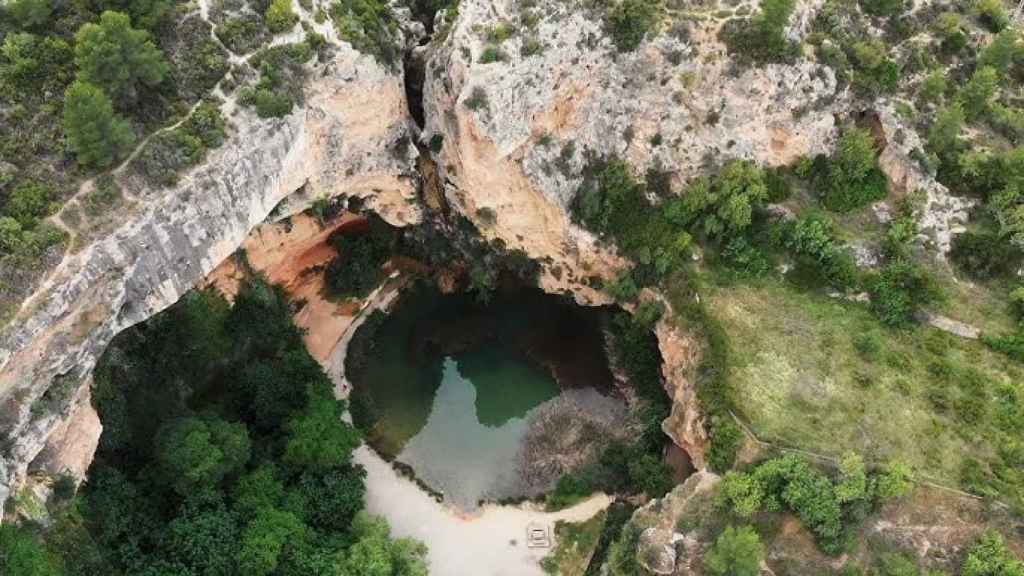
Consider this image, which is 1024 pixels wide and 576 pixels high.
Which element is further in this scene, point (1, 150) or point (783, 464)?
point (783, 464)

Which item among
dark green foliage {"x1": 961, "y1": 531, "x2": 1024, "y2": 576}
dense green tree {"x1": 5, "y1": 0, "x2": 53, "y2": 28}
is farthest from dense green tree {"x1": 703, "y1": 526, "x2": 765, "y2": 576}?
dense green tree {"x1": 5, "y1": 0, "x2": 53, "y2": 28}

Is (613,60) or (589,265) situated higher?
(613,60)

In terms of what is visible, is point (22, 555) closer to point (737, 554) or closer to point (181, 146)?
point (181, 146)

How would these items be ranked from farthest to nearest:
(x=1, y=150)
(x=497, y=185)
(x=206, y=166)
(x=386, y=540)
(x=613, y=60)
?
(x=497, y=185), (x=613, y=60), (x=386, y=540), (x=206, y=166), (x=1, y=150)

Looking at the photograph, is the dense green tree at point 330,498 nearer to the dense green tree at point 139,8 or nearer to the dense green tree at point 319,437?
the dense green tree at point 319,437

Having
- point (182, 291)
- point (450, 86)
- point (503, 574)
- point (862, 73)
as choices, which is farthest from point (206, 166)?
point (862, 73)

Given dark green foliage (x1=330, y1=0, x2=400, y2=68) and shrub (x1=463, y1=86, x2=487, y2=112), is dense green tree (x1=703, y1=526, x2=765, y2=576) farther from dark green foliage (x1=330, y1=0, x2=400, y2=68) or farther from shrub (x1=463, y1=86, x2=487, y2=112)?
dark green foliage (x1=330, y1=0, x2=400, y2=68)

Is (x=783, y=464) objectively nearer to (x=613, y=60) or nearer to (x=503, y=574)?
(x=503, y=574)
